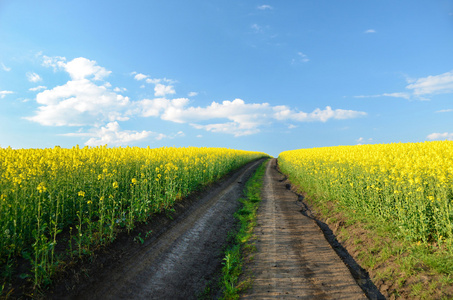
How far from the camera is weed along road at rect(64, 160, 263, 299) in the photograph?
18.5ft

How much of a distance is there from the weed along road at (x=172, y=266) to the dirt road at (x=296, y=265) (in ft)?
4.59

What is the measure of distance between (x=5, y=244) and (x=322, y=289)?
25.7 feet

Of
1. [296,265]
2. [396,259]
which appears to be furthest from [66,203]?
[396,259]

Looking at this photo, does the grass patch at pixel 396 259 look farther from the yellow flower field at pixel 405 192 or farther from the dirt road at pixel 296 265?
the dirt road at pixel 296 265

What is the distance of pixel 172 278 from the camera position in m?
6.28

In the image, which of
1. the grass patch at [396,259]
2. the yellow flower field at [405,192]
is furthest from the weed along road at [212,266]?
the yellow flower field at [405,192]

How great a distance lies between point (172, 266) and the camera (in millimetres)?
6734

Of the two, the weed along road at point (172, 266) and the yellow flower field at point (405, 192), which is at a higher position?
the yellow flower field at point (405, 192)

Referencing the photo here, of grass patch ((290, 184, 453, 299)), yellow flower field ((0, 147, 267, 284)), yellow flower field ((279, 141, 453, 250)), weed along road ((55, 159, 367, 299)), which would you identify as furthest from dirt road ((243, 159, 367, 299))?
yellow flower field ((0, 147, 267, 284))

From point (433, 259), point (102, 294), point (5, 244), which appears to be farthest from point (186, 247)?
point (433, 259)

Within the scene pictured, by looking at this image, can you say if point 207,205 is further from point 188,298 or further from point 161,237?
point 188,298

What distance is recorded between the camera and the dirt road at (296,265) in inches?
219

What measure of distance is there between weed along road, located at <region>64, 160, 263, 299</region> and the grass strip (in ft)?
1.38

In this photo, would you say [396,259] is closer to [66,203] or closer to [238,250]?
[238,250]
